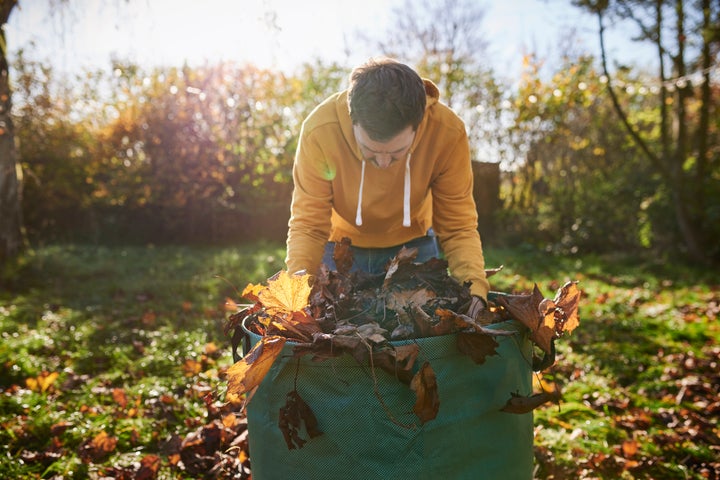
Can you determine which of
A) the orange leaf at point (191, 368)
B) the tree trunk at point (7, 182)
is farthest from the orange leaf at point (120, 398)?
the tree trunk at point (7, 182)

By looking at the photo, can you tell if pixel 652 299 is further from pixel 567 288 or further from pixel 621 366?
pixel 567 288

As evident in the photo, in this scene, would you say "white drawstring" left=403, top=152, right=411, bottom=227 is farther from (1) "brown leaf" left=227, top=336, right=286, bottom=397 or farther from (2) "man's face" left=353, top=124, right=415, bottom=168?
(1) "brown leaf" left=227, top=336, right=286, bottom=397

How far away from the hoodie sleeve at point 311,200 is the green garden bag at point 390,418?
803mm

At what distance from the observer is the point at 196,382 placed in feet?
10.0

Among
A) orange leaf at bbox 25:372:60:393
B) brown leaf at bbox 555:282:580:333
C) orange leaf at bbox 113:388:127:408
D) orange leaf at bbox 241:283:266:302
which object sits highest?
orange leaf at bbox 241:283:266:302

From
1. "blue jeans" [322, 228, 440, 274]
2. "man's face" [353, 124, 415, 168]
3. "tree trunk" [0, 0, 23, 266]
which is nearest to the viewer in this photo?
"man's face" [353, 124, 415, 168]

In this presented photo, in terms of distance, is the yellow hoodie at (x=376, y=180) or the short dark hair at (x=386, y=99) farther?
the yellow hoodie at (x=376, y=180)

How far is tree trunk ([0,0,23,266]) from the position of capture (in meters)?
6.24

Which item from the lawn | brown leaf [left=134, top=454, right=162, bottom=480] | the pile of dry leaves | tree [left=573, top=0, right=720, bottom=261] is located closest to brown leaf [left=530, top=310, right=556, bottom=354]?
the pile of dry leaves

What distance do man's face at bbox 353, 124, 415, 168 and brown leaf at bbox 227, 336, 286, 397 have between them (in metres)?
0.89

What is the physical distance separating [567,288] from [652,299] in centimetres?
506

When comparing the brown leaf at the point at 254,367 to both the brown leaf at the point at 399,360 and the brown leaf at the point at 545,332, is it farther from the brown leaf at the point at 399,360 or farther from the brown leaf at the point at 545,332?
the brown leaf at the point at 545,332

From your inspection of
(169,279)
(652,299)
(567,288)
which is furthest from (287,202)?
(567,288)

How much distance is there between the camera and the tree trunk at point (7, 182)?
6242 mm
